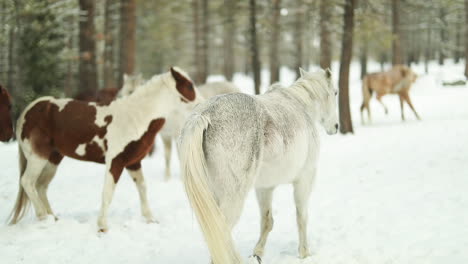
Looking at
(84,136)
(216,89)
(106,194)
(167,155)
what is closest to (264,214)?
(106,194)

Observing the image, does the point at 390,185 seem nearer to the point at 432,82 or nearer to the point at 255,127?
the point at 255,127

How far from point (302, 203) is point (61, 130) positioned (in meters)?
3.28

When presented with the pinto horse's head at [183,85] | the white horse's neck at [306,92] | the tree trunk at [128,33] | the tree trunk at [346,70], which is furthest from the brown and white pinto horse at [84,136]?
the tree trunk at [346,70]

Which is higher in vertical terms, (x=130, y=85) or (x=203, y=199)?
(x=130, y=85)

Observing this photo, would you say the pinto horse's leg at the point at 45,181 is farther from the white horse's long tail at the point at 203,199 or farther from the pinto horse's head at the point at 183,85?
the white horse's long tail at the point at 203,199

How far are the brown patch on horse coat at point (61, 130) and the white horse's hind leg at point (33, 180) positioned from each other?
0.11m

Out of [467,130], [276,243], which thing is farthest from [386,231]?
[467,130]

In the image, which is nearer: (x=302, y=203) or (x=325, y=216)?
(x=302, y=203)

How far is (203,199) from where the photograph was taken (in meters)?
2.88

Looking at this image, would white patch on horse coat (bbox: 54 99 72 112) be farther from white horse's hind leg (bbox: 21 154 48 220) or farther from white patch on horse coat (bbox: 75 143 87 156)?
white horse's hind leg (bbox: 21 154 48 220)

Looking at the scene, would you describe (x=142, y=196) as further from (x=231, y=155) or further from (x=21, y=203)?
(x=231, y=155)

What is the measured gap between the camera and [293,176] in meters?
3.70

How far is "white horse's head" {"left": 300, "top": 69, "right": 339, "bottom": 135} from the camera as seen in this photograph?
14.4 feet

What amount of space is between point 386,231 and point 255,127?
8.27 ft
